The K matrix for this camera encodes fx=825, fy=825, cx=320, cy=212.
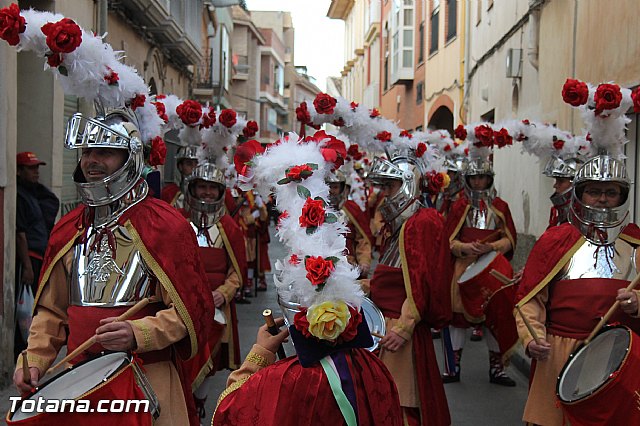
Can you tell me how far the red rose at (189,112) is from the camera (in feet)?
23.2

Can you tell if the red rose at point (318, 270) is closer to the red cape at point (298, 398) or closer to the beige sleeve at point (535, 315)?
the red cape at point (298, 398)

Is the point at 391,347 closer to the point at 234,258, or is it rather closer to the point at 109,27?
the point at 234,258

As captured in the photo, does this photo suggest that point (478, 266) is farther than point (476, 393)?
Yes

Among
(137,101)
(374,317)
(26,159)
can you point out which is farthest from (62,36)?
(26,159)

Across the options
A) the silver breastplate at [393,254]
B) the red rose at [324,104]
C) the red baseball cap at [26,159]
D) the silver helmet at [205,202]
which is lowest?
the silver breastplate at [393,254]

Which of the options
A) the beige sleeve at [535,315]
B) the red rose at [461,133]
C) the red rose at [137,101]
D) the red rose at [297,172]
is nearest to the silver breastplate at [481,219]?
the red rose at [461,133]

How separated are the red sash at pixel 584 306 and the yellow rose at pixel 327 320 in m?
2.21

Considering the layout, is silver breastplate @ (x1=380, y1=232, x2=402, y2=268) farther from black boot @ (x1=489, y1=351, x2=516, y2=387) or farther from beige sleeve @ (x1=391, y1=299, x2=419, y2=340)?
black boot @ (x1=489, y1=351, x2=516, y2=387)

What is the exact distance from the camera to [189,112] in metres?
7.09

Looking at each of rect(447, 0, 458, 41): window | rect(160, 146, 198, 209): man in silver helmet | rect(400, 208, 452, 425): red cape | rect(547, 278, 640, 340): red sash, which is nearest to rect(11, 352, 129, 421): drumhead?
rect(400, 208, 452, 425): red cape

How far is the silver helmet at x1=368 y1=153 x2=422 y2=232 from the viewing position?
18.1ft

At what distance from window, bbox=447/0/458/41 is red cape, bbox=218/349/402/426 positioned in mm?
19115

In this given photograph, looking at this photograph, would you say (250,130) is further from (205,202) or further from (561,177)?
(561,177)

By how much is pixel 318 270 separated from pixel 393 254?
8.53 ft
